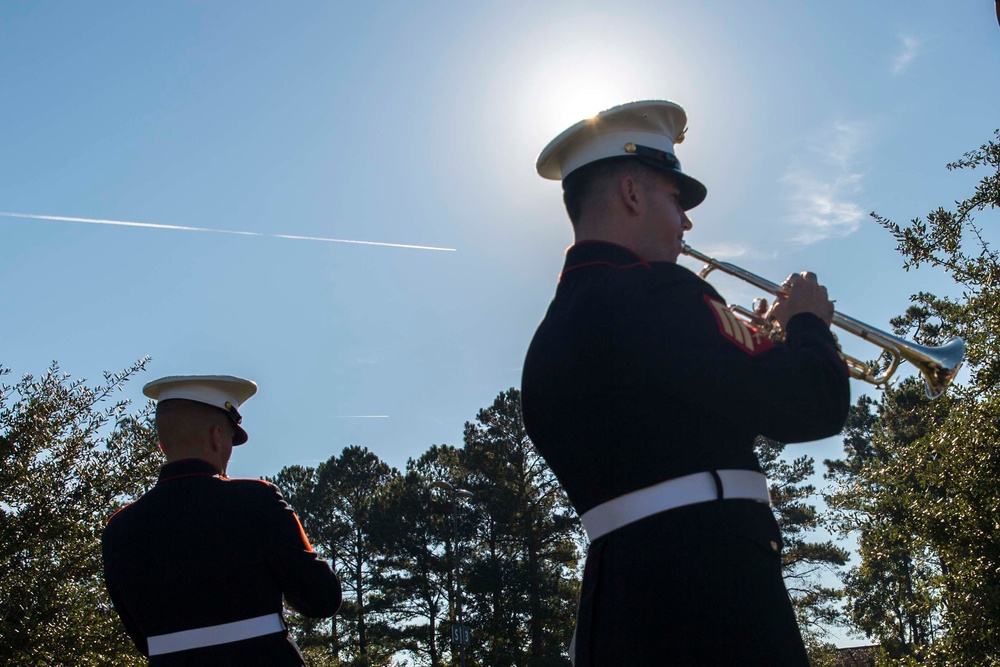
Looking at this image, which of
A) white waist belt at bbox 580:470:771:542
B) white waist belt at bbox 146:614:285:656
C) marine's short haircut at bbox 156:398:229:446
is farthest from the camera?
marine's short haircut at bbox 156:398:229:446

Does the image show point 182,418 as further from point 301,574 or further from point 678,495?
point 678,495

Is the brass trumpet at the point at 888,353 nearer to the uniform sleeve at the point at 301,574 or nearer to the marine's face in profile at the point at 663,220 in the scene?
the marine's face in profile at the point at 663,220

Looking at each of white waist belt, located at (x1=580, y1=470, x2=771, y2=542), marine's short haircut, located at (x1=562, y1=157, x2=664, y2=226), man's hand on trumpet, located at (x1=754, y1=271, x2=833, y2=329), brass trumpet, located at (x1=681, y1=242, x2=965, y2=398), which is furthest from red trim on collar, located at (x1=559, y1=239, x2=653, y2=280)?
brass trumpet, located at (x1=681, y1=242, x2=965, y2=398)

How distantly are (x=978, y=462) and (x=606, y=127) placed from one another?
5.92 m

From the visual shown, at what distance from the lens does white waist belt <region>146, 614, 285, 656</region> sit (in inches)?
152

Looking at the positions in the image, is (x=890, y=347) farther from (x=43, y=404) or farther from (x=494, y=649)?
(x=494, y=649)

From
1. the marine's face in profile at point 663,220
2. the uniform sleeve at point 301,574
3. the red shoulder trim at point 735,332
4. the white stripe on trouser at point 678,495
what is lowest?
the white stripe on trouser at point 678,495

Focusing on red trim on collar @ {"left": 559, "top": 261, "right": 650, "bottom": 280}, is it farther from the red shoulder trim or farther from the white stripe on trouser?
the white stripe on trouser

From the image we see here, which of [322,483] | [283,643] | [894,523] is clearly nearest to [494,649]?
[322,483]

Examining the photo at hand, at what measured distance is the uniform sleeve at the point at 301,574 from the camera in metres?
3.88

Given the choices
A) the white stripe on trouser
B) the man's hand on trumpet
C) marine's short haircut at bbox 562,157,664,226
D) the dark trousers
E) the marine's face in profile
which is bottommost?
the dark trousers

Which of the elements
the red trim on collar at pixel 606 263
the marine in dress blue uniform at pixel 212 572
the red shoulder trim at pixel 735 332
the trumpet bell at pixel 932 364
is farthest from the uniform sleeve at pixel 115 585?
the trumpet bell at pixel 932 364

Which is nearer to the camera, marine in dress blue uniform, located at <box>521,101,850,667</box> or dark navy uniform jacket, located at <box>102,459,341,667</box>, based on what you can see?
marine in dress blue uniform, located at <box>521,101,850,667</box>

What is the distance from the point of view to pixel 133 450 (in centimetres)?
853
